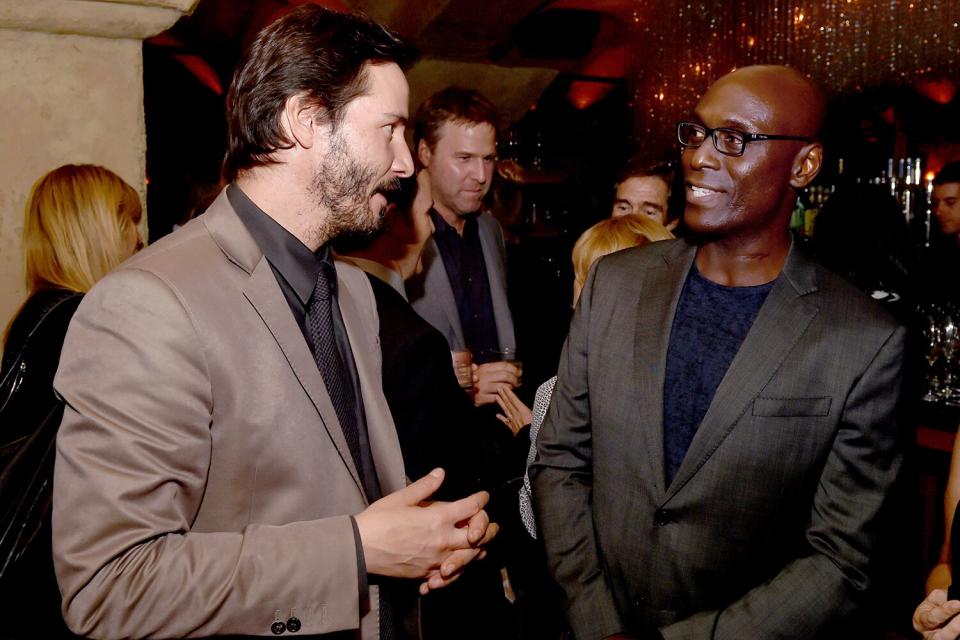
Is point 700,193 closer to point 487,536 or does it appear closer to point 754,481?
point 754,481

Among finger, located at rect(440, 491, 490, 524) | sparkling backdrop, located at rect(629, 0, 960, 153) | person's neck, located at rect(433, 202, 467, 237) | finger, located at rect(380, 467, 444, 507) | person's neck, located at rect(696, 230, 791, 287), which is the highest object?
sparkling backdrop, located at rect(629, 0, 960, 153)

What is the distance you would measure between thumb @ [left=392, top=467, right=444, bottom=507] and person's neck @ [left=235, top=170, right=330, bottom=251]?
49cm

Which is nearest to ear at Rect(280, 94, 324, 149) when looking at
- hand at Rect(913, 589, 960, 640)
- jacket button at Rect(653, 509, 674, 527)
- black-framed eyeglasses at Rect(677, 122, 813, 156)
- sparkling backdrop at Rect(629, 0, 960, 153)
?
black-framed eyeglasses at Rect(677, 122, 813, 156)

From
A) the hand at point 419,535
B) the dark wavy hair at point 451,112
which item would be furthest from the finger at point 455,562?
the dark wavy hair at point 451,112

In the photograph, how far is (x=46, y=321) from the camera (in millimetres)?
1947

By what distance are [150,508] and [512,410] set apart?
1.56 m

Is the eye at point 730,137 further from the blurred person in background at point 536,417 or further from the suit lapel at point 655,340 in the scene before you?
the blurred person in background at point 536,417

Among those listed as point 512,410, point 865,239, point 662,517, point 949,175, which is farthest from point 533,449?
point 949,175

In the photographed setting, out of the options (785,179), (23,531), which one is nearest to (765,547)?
(785,179)

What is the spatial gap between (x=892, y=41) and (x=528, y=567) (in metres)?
6.18

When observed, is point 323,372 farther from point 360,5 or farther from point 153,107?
point 153,107

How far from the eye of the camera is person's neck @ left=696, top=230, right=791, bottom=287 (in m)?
1.63

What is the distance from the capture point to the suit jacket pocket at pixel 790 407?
144 cm

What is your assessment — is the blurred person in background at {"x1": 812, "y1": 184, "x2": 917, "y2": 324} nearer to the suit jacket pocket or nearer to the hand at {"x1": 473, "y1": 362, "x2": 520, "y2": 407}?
the hand at {"x1": 473, "y1": 362, "x2": 520, "y2": 407}
